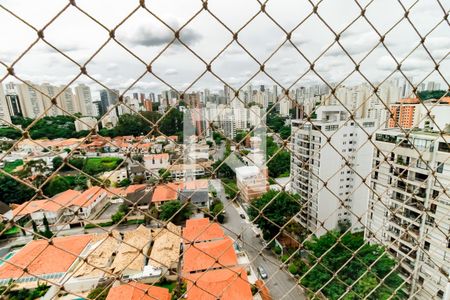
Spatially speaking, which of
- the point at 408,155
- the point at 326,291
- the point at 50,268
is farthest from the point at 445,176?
the point at 50,268

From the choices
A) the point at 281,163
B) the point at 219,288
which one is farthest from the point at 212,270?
the point at 281,163

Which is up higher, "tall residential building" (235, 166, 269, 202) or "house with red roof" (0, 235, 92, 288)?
"tall residential building" (235, 166, 269, 202)

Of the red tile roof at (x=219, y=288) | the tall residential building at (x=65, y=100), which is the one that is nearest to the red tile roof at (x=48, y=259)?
the red tile roof at (x=219, y=288)

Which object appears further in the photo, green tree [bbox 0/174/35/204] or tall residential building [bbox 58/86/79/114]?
green tree [bbox 0/174/35/204]

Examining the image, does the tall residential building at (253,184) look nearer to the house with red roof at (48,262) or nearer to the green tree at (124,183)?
the house with red roof at (48,262)

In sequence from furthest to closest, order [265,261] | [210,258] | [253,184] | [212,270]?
1. [253,184]
2. [210,258]
3. [265,261]
4. [212,270]

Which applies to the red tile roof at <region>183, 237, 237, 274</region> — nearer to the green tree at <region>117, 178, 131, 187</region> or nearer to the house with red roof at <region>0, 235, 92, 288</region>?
the house with red roof at <region>0, 235, 92, 288</region>

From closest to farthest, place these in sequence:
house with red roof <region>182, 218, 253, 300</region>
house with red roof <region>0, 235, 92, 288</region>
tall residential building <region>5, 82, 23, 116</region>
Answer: tall residential building <region>5, 82, 23, 116</region>, house with red roof <region>182, 218, 253, 300</region>, house with red roof <region>0, 235, 92, 288</region>

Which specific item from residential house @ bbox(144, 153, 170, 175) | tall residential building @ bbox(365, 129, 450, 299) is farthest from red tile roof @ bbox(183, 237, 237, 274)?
residential house @ bbox(144, 153, 170, 175)

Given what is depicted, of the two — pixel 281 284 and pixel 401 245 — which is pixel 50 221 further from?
pixel 401 245

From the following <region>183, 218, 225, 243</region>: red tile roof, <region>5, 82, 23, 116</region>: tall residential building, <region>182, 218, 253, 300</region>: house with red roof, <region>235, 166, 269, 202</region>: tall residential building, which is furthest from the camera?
<region>235, 166, 269, 202</region>: tall residential building

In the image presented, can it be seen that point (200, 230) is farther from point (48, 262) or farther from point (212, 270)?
point (48, 262)
